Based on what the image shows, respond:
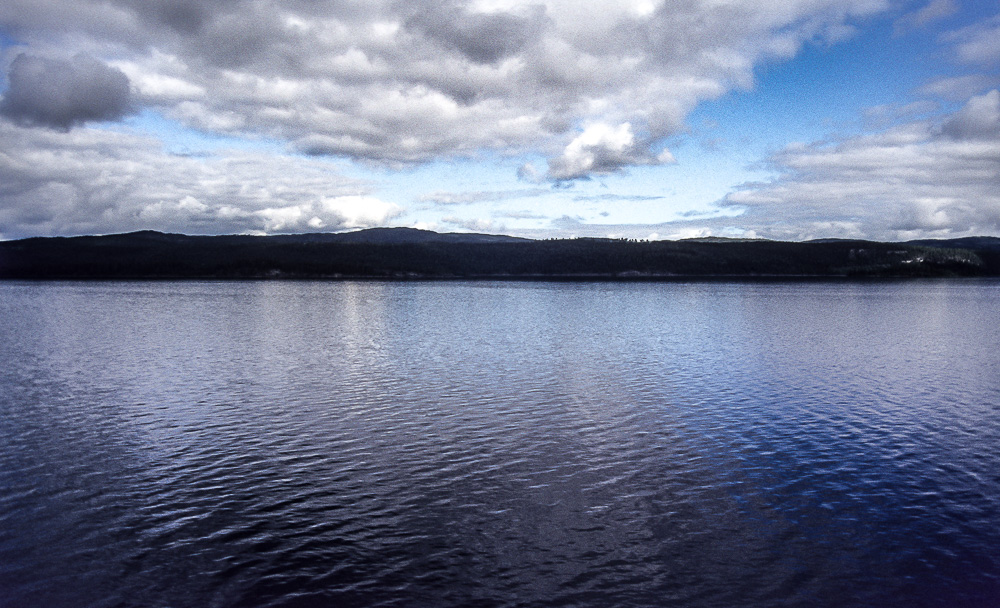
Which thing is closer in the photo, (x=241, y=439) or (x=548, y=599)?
(x=548, y=599)

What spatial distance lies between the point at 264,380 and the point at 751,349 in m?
35.8

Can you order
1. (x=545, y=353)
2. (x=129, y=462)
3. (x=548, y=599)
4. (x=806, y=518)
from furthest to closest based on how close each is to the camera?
(x=545, y=353)
(x=129, y=462)
(x=806, y=518)
(x=548, y=599)

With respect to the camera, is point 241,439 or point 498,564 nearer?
point 498,564

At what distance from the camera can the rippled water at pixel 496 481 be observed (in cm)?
1416

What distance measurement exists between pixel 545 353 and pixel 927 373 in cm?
2425

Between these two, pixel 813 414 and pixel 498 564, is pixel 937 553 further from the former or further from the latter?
pixel 813 414

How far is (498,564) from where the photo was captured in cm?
1484

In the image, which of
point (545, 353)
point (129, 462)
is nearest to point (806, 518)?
point (129, 462)

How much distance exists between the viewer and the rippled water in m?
14.2

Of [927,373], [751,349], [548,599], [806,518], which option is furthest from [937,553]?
[751,349]

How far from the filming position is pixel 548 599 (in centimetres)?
1333

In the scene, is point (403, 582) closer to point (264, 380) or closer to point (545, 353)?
point (264, 380)

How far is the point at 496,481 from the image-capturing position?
66.6 ft

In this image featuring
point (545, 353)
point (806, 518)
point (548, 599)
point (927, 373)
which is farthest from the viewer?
point (545, 353)
